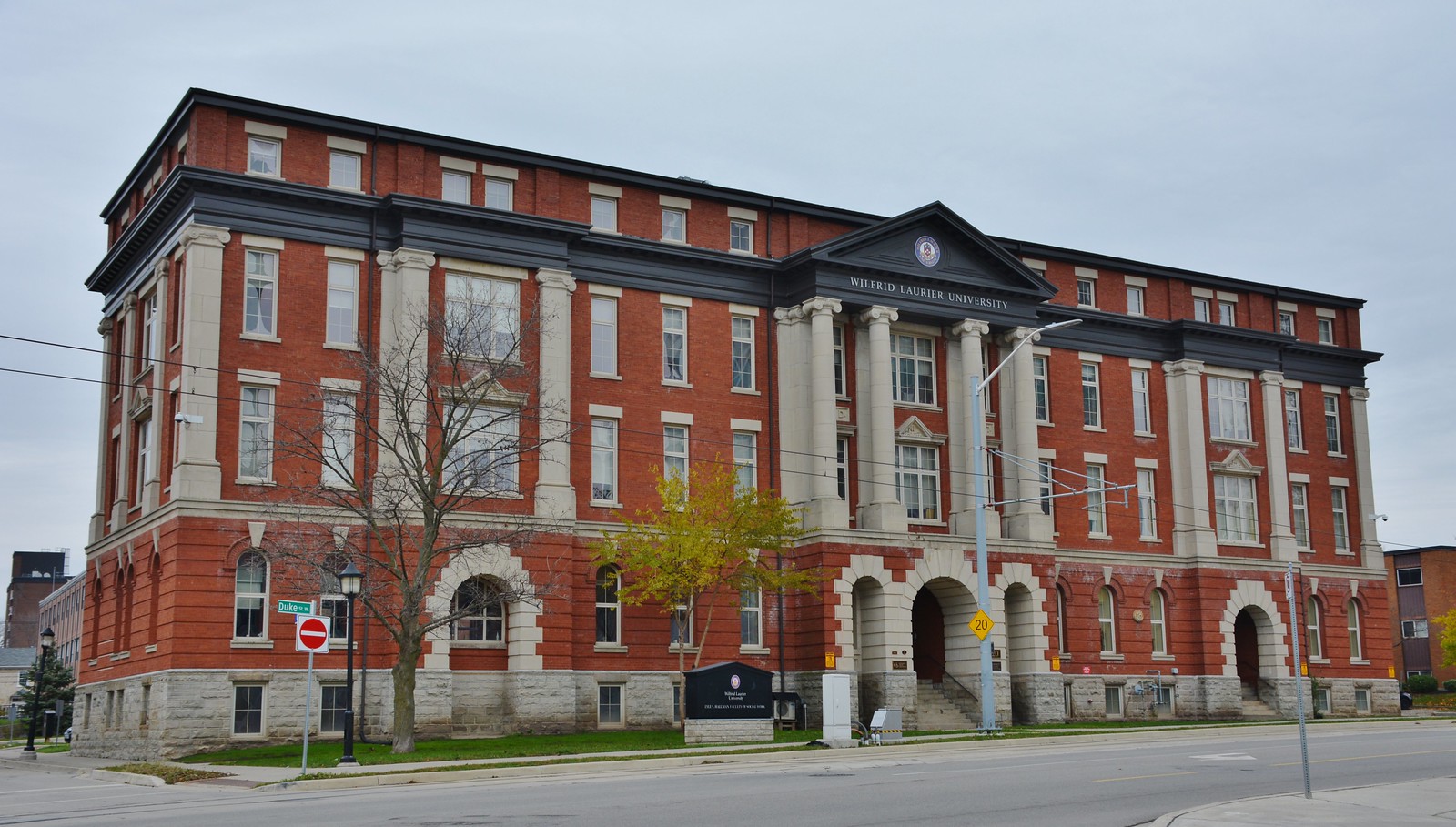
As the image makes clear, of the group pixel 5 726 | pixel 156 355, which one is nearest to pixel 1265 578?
pixel 156 355

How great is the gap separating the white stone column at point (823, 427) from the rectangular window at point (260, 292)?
56.0ft

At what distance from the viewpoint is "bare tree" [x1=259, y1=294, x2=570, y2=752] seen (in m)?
35.0

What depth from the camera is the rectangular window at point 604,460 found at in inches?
1778

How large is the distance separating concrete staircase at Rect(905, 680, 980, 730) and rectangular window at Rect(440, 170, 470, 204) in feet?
70.8

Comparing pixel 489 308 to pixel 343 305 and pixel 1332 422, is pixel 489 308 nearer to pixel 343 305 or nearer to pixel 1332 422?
pixel 343 305

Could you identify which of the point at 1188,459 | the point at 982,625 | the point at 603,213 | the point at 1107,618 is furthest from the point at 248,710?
the point at 1188,459

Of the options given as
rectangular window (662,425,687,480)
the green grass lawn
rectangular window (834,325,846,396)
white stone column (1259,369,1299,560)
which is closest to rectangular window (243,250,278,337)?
the green grass lawn

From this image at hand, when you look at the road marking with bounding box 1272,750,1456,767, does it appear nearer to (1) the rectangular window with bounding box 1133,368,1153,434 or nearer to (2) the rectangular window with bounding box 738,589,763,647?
(2) the rectangular window with bounding box 738,589,763,647

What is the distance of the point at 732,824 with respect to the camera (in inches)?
685

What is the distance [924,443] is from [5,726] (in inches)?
2722

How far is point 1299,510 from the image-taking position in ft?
200

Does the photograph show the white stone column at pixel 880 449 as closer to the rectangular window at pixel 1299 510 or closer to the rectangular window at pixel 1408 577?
the rectangular window at pixel 1299 510

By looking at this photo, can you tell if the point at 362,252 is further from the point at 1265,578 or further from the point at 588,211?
the point at 1265,578

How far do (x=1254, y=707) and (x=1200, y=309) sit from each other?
16394 mm
